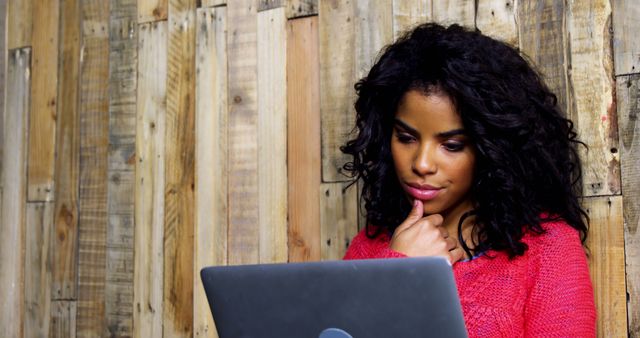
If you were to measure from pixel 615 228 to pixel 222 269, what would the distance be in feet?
2.79

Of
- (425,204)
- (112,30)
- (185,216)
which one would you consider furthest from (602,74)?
(112,30)

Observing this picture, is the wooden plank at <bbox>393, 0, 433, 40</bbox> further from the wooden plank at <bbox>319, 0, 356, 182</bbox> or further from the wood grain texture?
the wood grain texture

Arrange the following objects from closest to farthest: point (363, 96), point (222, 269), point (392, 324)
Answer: point (392, 324) → point (222, 269) → point (363, 96)

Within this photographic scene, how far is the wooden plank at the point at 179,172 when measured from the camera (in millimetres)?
2320

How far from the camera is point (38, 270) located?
8.29 ft

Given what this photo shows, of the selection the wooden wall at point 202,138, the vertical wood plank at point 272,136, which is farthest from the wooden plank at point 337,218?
the vertical wood plank at point 272,136

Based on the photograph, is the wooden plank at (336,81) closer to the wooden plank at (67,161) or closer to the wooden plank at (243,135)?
the wooden plank at (243,135)

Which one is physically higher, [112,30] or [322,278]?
[112,30]

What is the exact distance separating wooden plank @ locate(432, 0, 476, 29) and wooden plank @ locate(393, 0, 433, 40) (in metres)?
0.02

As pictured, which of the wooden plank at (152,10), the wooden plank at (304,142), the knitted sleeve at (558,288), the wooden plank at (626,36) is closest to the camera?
the knitted sleeve at (558,288)

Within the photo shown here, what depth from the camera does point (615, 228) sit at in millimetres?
1812

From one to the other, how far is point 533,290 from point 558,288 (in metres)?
0.05

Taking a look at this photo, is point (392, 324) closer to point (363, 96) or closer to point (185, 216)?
point (363, 96)

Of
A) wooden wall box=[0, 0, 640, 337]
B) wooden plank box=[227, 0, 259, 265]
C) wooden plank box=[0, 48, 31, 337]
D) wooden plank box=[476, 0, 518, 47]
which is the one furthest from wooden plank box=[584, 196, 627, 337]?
wooden plank box=[0, 48, 31, 337]
